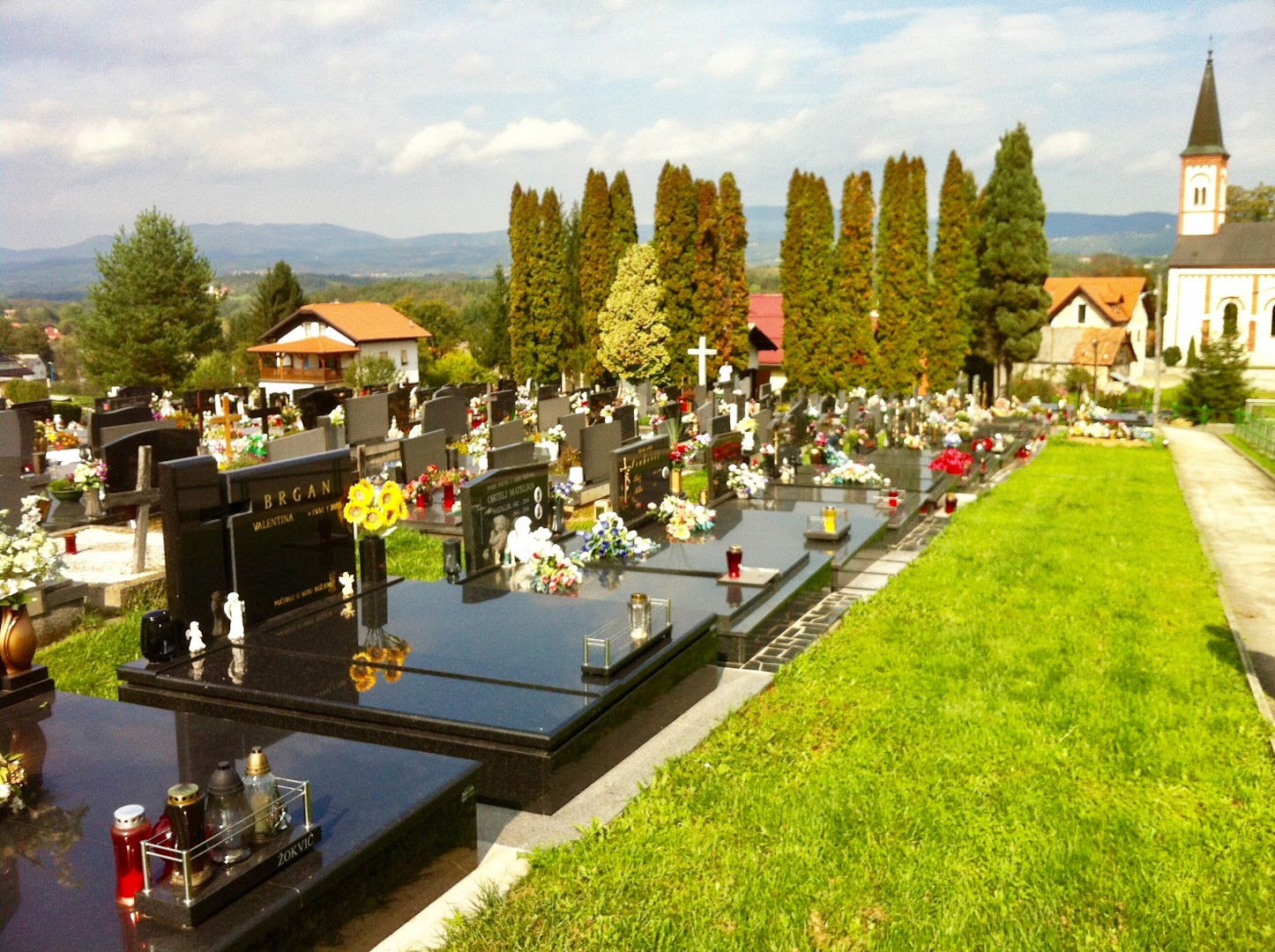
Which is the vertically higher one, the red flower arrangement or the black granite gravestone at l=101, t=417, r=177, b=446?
the black granite gravestone at l=101, t=417, r=177, b=446

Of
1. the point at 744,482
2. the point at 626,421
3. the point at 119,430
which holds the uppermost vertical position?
the point at 119,430

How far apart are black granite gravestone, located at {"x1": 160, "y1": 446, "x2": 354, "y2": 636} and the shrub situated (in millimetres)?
25811

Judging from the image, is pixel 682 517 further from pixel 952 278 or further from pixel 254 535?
pixel 952 278

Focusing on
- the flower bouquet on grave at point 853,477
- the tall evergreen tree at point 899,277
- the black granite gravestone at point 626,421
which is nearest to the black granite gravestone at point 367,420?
the black granite gravestone at point 626,421

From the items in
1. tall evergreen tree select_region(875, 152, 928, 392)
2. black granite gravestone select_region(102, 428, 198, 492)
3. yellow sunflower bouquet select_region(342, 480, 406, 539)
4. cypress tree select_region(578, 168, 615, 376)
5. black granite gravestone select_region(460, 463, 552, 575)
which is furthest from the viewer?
cypress tree select_region(578, 168, 615, 376)

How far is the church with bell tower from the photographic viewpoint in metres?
72.0

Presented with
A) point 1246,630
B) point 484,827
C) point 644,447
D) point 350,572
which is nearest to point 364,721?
point 484,827

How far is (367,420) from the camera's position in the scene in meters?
18.1

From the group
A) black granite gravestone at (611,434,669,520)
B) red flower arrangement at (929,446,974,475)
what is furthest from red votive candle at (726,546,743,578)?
red flower arrangement at (929,446,974,475)

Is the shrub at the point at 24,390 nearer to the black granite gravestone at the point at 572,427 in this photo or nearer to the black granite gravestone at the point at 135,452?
the black granite gravestone at the point at 572,427

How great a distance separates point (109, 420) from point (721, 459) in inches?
338

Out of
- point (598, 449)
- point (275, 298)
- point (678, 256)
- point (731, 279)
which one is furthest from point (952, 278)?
point (275, 298)

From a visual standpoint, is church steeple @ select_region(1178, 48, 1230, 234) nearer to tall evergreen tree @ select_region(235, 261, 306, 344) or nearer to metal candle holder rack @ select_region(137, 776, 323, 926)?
tall evergreen tree @ select_region(235, 261, 306, 344)

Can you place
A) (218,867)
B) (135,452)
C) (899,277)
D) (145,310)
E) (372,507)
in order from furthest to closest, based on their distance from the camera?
1. (145,310)
2. (899,277)
3. (135,452)
4. (372,507)
5. (218,867)
